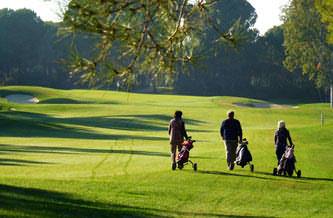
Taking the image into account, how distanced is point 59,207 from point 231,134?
8547 millimetres

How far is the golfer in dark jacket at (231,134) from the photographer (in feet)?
73.4

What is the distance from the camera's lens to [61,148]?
31922 mm

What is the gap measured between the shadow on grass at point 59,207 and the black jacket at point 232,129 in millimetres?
7121

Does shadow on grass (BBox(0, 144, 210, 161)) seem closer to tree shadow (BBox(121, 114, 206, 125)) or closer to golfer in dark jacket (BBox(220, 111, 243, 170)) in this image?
golfer in dark jacket (BBox(220, 111, 243, 170))

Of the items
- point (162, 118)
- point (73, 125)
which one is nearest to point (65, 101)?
point (162, 118)

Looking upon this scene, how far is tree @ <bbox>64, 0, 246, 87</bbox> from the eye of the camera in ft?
32.2

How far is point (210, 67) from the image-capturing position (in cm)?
12006

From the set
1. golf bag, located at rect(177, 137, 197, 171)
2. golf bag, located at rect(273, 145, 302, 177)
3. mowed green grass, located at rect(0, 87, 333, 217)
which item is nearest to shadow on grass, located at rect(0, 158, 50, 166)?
mowed green grass, located at rect(0, 87, 333, 217)

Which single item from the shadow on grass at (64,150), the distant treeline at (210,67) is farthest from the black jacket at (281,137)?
the distant treeline at (210,67)

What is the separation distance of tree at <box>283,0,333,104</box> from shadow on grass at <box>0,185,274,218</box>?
63.9 meters

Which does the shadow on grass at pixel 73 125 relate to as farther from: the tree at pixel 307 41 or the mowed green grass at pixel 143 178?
the tree at pixel 307 41

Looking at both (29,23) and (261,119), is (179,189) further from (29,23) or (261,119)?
(29,23)

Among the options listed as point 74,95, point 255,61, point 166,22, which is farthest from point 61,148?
point 255,61

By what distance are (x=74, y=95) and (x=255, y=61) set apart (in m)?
45.6
